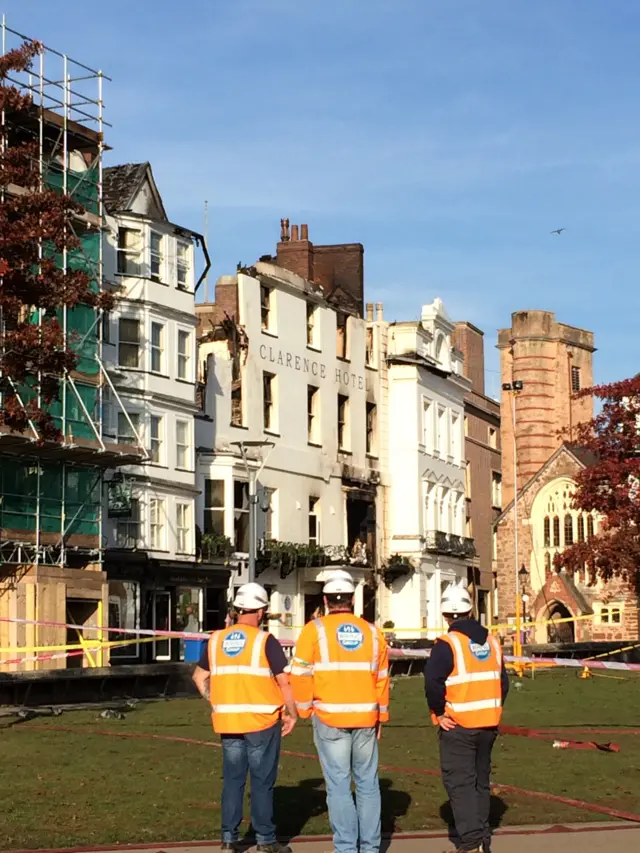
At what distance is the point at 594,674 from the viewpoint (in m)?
43.7

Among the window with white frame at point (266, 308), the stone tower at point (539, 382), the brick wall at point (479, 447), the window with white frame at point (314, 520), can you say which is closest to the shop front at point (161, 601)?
the window with white frame at point (314, 520)

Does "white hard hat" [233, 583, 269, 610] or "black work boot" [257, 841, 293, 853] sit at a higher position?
"white hard hat" [233, 583, 269, 610]

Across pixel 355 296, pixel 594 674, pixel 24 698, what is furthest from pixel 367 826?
pixel 355 296

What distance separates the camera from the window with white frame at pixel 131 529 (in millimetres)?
46378

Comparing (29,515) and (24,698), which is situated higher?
(29,515)

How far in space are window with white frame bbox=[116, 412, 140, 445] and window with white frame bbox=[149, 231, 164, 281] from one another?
4.31m

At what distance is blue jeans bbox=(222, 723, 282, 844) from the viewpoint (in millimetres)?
11664

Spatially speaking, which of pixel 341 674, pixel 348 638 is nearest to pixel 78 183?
pixel 348 638

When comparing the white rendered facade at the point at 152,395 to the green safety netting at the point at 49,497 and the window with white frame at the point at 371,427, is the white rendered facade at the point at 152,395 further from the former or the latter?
the window with white frame at the point at 371,427

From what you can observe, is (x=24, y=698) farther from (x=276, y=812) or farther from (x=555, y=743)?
(x=276, y=812)

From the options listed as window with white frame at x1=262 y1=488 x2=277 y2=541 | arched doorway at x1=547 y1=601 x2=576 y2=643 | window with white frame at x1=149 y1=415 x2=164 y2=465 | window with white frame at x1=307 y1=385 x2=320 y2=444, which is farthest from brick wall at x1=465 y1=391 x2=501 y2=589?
window with white frame at x1=149 y1=415 x2=164 y2=465

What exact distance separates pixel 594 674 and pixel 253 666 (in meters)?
32.9

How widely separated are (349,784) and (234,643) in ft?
4.49

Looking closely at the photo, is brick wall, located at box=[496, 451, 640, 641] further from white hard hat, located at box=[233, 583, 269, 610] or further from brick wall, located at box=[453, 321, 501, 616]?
white hard hat, located at box=[233, 583, 269, 610]
